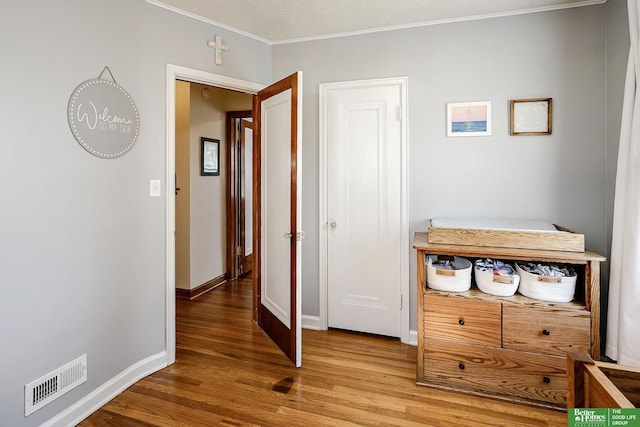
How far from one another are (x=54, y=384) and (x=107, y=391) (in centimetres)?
35

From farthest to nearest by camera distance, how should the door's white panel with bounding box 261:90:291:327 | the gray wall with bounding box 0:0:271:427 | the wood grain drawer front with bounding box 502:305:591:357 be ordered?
the door's white panel with bounding box 261:90:291:327 < the wood grain drawer front with bounding box 502:305:591:357 < the gray wall with bounding box 0:0:271:427

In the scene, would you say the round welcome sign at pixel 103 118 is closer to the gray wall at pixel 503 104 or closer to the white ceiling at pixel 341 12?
the white ceiling at pixel 341 12

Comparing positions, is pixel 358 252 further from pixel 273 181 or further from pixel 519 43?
pixel 519 43

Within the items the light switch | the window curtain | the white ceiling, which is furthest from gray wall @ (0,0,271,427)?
the window curtain

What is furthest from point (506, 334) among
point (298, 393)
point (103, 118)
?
point (103, 118)

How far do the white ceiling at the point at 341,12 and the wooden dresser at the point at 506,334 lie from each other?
5.44ft

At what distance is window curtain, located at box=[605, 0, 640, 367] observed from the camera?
183 centimetres

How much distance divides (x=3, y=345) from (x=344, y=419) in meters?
1.68

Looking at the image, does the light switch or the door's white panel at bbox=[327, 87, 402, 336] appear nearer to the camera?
the light switch

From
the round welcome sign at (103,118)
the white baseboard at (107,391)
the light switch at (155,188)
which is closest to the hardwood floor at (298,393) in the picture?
the white baseboard at (107,391)

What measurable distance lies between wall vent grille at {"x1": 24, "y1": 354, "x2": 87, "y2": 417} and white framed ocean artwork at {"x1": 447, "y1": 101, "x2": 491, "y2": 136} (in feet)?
9.24

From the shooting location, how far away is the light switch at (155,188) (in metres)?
2.35

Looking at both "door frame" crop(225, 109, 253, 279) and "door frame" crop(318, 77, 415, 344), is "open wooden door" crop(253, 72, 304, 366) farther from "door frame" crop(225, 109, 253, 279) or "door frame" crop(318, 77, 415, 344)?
"door frame" crop(225, 109, 253, 279)

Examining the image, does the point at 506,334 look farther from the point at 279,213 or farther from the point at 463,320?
the point at 279,213
